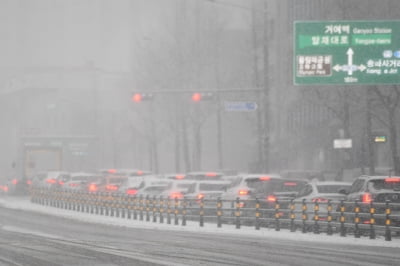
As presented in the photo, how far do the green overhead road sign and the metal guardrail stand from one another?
510cm

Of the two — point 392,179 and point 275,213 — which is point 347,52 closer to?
point 275,213

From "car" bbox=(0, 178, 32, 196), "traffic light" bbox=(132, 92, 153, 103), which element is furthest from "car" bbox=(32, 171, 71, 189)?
"traffic light" bbox=(132, 92, 153, 103)

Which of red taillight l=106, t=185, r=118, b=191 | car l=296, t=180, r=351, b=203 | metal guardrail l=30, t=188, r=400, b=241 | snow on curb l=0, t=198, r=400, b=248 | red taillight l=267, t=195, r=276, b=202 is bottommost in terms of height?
snow on curb l=0, t=198, r=400, b=248

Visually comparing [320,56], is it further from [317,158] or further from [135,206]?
[317,158]

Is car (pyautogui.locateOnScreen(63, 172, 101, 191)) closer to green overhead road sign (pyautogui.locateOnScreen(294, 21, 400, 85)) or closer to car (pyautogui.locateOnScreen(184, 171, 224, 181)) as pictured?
car (pyautogui.locateOnScreen(184, 171, 224, 181))

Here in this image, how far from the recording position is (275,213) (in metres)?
29.8

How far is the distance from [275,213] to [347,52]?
263 inches

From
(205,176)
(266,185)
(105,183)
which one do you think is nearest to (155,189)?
(205,176)

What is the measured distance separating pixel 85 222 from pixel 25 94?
270ft

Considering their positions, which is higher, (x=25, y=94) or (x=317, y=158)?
(x=25, y=94)

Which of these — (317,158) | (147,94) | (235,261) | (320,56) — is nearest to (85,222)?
(147,94)

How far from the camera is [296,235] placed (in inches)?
1096

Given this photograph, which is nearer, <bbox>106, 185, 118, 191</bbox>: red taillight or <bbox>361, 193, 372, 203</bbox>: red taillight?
<bbox>361, 193, 372, 203</bbox>: red taillight

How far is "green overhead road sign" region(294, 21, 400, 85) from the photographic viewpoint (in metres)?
32.2
